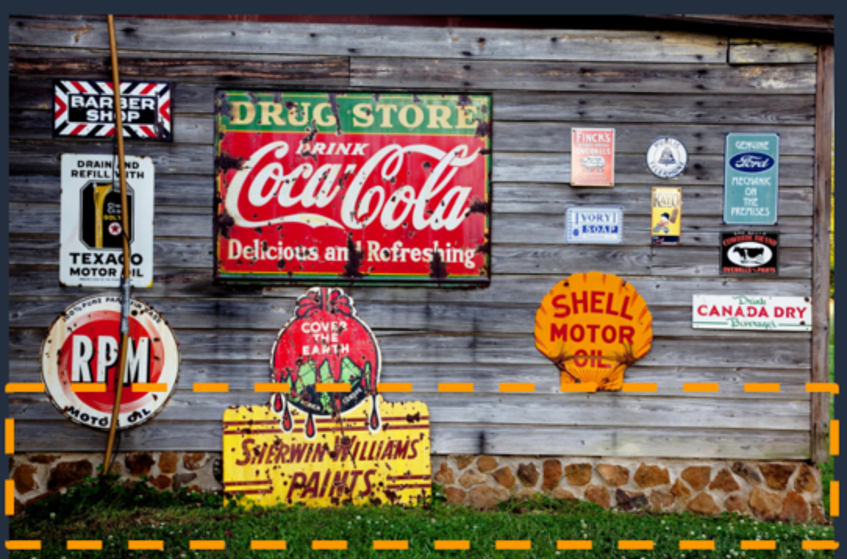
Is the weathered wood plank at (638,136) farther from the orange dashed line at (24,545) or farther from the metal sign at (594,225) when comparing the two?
the orange dashed line at (24,545)

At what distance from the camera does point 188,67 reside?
15.8ft

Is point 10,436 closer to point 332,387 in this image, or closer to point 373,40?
point 332,387

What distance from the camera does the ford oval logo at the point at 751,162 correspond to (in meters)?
4.88

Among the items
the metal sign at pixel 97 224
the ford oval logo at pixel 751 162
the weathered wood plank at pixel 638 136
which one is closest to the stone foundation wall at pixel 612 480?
the metal sign at pixel 97 224

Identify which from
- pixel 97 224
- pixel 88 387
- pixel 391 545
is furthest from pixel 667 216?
pixel 88 387

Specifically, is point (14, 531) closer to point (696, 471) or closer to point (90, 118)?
point (90, 118)

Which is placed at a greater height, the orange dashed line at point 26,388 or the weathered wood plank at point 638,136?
the weathered wood plank at point 638,136

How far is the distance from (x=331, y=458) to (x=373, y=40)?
3426 millimetres

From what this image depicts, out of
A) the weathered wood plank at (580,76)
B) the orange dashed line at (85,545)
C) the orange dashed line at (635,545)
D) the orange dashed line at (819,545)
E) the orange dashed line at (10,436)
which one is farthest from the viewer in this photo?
the weathered wood plank at (580,76)

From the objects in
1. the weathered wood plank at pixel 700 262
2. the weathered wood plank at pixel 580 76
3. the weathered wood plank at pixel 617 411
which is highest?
the weathered wood plank at pixel 580 76

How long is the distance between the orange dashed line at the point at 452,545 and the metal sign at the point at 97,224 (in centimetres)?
304

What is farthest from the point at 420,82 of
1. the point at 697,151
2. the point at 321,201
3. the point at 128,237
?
the point at 128,237

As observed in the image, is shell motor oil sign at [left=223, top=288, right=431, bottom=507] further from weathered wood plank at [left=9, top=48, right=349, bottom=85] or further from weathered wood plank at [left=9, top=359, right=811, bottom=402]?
weathered wood plank at [left=9, top=48, right=349, bottom=85]

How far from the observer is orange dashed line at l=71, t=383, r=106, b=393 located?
15.7 feet
